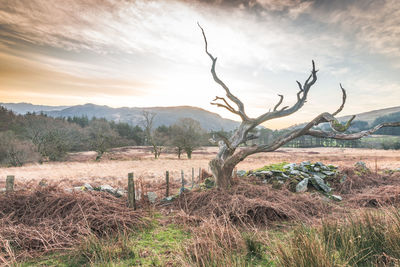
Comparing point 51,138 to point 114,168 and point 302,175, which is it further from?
point 302,175

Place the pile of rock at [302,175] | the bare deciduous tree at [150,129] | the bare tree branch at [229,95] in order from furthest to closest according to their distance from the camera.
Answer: the bare deciduous tree at [150,129] → the pile of rock at [302,175] → the bare tree branch at [229,95]

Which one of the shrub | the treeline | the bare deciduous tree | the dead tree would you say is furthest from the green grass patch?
the bare deciduous tree

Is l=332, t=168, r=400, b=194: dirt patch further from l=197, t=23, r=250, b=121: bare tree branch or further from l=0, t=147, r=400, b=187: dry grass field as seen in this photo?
l=197, t=23, r=250, b=121: bare tree branch

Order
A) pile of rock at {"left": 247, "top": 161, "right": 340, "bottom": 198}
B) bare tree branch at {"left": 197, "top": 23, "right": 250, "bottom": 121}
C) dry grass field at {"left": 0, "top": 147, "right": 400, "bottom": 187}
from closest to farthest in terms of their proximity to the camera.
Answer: bare tree branch at {"left": 197, "top": 23, "right": 250, "bottom": 121}
pile of rock at {"left": 247, "top": 161, "right": 340, "bottom": 198}
dry grass field at {"left": 0, "top": 147, "right": 400, "bottom": 187}

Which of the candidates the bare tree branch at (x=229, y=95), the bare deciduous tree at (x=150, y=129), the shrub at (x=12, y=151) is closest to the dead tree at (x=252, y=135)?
the bare tree branch at (x=229, y=95)

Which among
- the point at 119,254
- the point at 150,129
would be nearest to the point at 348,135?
the point at 119,254

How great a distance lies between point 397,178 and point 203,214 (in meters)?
10.9

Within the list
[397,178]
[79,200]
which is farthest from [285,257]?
[397,178]

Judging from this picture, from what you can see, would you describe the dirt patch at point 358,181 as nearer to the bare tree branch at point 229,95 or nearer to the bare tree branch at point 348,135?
the bare tree branch at point 348,135

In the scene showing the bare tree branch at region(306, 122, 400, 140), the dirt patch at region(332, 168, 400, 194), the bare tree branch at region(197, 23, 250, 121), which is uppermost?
the bare tree branch at region(197, 23, 250, 121)

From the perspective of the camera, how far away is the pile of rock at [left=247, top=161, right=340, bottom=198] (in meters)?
8.85

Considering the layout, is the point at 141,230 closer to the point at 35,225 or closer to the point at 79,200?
the point at 79,200

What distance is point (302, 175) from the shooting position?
9742mm

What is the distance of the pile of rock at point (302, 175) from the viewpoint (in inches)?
348
